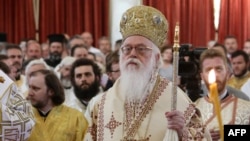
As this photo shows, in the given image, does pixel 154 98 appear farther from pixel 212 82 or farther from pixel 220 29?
pixel 220 29

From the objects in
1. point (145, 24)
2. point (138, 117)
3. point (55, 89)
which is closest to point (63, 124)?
point (55, 89)

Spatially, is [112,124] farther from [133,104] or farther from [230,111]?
[230,111]

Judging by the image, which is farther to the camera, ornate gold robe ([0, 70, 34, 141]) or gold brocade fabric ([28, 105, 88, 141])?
gold brocade fabric ([28, 105, 88, 141])

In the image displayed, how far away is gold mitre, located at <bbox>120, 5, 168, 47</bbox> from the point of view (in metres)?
4.06

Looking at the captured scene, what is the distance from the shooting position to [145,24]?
161 inches

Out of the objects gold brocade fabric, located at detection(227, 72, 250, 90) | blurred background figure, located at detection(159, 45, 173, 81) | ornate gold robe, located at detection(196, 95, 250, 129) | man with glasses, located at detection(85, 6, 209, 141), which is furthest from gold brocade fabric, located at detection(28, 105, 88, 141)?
gold brocade fabric, located at detection(227, 72, 250, 90)

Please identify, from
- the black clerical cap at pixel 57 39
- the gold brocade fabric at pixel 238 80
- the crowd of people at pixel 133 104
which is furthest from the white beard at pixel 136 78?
the black clerical cap at pixel 57 39

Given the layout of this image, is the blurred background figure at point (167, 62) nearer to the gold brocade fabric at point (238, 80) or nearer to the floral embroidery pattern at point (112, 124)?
the gold brocade fabric at point (238, 80)

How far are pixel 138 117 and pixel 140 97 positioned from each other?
13 centimetres

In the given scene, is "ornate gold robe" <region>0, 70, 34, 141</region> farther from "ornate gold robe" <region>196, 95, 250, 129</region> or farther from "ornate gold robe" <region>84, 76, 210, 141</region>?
"ornate gold robe" <region>196, 95, 250, 129</region>

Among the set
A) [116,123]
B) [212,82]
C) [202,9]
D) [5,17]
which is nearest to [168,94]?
[116,123]

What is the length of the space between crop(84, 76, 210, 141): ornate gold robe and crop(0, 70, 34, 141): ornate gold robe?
53cm

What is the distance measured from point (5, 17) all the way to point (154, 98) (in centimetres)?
1140

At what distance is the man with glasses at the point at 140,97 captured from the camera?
13.0ft
